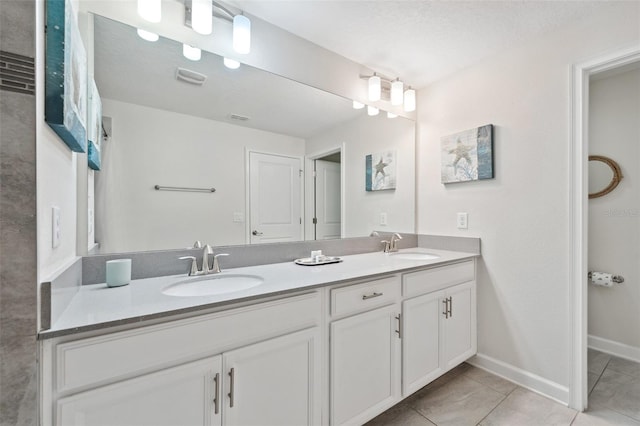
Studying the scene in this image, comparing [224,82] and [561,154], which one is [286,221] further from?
[561,154]

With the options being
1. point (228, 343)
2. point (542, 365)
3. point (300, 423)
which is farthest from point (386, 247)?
point (228, 343)

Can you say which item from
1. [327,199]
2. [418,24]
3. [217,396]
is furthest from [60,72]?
[418,24]

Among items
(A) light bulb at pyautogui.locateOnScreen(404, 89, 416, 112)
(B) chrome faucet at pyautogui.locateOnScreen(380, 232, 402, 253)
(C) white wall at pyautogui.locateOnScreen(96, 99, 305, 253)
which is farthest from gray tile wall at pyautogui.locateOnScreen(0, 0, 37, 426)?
(A) light bulb at pyautogui.locateOnScreen(404, 89, 416, 112)

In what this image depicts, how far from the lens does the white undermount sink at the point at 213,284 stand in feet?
4.09

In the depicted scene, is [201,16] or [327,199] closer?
[201,16]

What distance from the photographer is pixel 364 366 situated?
4.52ft

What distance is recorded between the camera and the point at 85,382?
Result: 768mm

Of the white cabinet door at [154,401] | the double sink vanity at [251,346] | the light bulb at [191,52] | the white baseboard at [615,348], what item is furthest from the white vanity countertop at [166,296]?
the white baseboard at [615,348]

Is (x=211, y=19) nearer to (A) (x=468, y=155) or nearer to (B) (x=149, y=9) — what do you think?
(B) (x=149, y=9)

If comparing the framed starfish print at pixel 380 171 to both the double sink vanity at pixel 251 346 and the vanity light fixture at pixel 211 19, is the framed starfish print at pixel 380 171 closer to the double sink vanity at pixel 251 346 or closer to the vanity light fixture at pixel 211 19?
the double sink vanity at pixel 251 346

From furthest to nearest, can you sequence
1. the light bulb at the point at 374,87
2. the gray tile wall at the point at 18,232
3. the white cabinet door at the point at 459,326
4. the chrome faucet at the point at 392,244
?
1. the chrome faucet at the point at 392,244
2. the light bulb at the point at 374,87
3. the white cabinet door at the point at 459,326
4. the gray tile wall at the point at 18,232

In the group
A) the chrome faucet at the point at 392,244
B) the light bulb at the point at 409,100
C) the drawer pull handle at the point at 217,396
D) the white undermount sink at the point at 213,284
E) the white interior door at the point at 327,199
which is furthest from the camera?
the light bulb at the point at 409,100

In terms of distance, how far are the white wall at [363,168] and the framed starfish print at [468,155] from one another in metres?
0.30

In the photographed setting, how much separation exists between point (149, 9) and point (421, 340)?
7.23 ft
